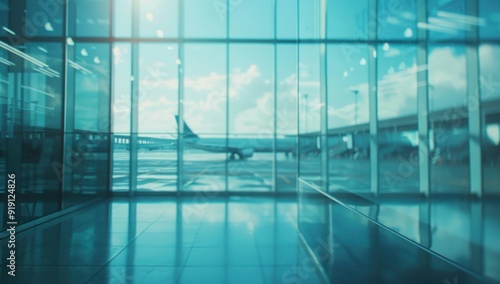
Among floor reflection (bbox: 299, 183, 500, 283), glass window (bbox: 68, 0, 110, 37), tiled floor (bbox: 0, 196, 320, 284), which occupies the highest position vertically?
glass window (bbox: 68, 0, 110, 37)

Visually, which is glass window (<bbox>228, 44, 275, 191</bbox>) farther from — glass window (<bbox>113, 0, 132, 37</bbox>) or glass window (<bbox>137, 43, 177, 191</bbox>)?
glass window (<bbox>113, 0, 132, 37</bbox>)

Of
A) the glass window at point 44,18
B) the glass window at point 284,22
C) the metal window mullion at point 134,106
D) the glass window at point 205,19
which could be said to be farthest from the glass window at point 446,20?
the metal window mullion at point 134,106

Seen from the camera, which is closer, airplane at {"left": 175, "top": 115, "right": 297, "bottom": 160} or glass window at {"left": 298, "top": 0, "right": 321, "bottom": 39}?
glass window at {"left": 298, "top": 0, "right": 321, "bottom": 39}

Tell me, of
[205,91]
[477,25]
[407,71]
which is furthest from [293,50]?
[477,25]

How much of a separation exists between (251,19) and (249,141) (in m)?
3.74

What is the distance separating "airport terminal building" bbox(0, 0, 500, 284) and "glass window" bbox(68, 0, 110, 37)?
0.07 metres

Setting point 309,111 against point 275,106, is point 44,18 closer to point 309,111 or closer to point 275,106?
point 309,111

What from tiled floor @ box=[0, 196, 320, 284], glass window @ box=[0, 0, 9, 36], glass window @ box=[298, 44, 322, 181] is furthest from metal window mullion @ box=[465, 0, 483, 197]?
glass window @ box=[0, 0, 9, 36]

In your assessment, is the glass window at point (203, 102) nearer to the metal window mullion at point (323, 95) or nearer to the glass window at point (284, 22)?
the glass window at point (284, 22)

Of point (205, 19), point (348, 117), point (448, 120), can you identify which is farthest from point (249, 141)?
point (448, 120)

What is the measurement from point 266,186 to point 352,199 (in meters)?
7.47

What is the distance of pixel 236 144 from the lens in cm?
1036

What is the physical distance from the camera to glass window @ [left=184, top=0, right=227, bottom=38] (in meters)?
9.91

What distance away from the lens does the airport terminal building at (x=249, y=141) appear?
5.03 ft
